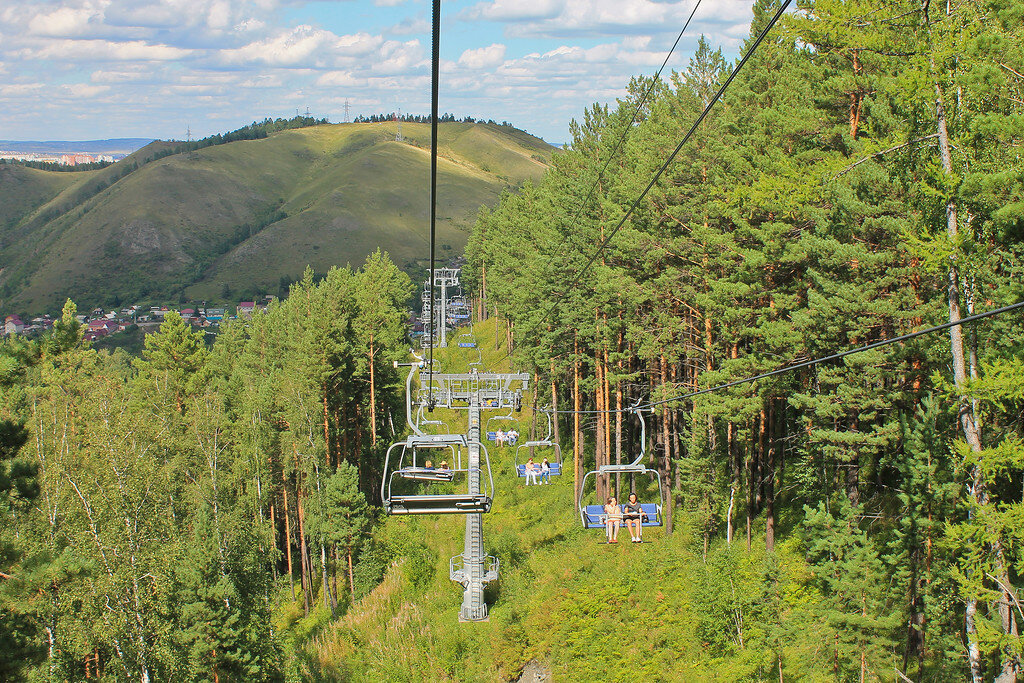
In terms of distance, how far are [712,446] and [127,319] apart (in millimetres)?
163384

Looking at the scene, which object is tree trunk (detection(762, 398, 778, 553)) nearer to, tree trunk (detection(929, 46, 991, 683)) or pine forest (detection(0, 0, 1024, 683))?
pine forest (detection(0, 0, 1024, 683))

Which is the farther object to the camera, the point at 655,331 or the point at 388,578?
the point at 388,578

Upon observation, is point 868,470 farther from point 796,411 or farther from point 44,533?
point 44,533

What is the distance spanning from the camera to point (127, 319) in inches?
6526

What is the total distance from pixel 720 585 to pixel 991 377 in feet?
36.2

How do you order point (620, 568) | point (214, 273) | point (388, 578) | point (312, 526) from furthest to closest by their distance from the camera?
1. point (214, 273)
2. point (312, 526)
3. point (388, 578)
4. point (620, 568)

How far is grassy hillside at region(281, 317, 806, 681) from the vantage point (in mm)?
21297

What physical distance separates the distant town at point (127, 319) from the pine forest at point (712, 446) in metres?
118

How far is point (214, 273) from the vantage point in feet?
655

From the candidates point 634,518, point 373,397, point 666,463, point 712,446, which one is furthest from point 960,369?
point 373,397

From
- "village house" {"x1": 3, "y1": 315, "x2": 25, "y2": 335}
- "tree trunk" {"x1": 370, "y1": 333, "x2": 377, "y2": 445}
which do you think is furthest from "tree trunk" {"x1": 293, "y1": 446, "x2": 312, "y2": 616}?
"village house" {"x1": 3, "y1": 315, "x2": 25, "y2": 335}

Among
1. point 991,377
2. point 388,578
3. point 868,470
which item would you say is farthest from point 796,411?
point 388,578

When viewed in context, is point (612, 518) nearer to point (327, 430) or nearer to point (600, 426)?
point (600, 426)

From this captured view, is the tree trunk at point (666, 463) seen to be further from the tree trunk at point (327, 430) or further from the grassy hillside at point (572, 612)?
the tree trunk at point (327, 430)
